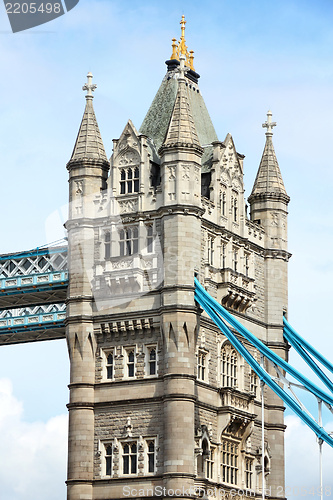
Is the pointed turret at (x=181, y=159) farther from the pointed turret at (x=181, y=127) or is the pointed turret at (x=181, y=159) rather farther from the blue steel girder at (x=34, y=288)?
the blue steel girder at (x=34, y=288)

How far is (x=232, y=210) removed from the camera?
2771 inches

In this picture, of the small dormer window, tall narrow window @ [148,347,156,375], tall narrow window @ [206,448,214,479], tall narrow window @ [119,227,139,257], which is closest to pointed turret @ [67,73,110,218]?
the small dormer window

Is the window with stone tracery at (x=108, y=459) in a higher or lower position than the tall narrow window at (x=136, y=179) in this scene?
lower

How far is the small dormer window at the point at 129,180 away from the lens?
67713mm

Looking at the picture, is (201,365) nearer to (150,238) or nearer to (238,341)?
(238,341)

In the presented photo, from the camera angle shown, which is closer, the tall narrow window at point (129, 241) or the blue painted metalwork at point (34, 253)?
the tall narrow window at point (129, 241)

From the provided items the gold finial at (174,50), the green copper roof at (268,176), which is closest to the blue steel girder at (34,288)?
the green copper roof at (268,176)

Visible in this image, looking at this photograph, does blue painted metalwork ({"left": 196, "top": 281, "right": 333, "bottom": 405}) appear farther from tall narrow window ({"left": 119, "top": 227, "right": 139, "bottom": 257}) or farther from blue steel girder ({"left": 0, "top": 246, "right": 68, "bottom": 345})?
blue steel girder ({"left": 0, "top": 246, "right": 68, "bottom": 345})

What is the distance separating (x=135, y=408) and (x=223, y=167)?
17.2 meters

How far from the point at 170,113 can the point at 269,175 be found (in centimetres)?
859

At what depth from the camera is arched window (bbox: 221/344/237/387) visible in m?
66.7

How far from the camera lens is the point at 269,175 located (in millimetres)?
74938

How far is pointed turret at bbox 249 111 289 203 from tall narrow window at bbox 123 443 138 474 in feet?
68.1

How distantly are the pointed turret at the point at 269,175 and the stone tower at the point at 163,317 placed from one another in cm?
327
